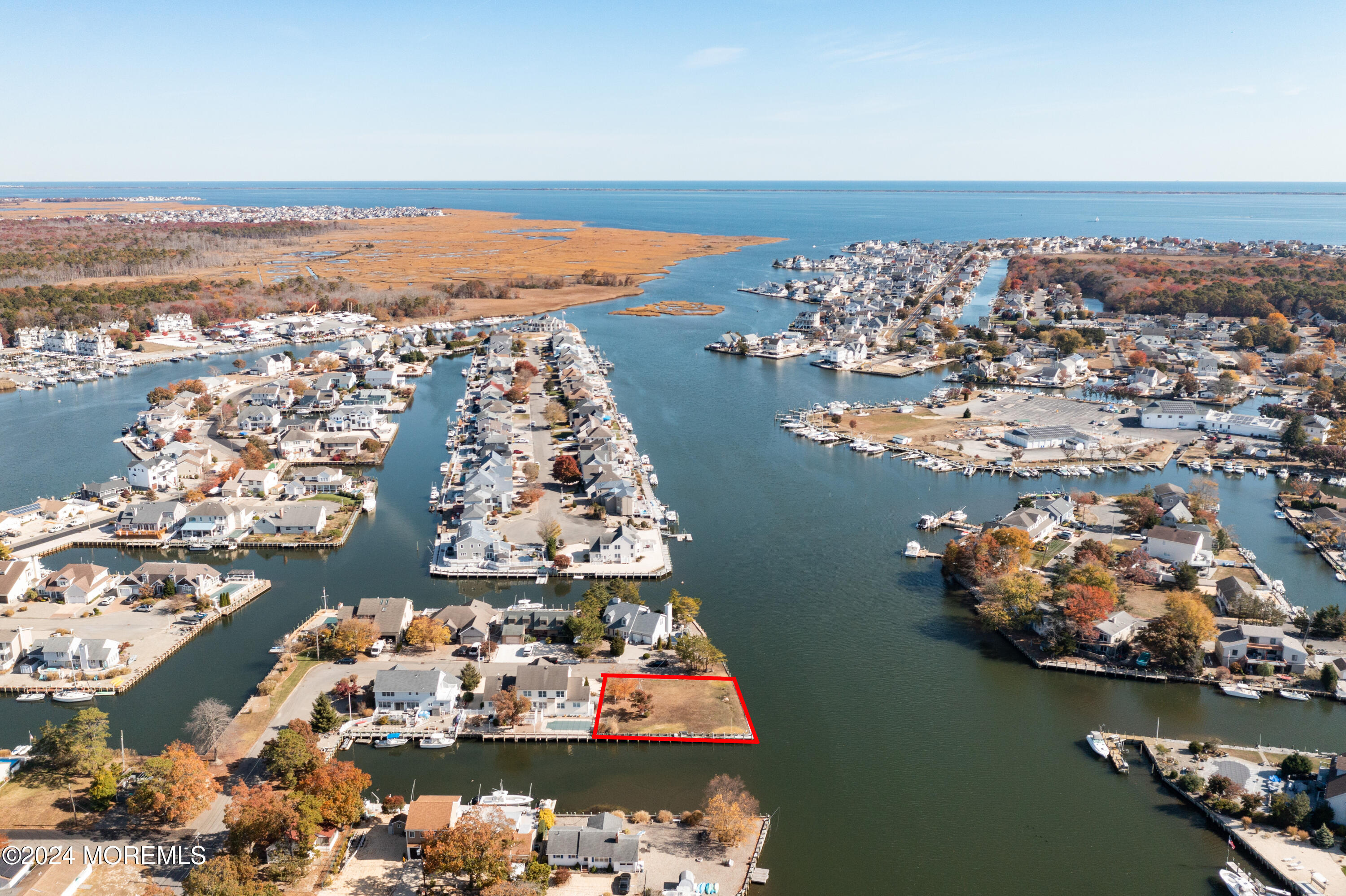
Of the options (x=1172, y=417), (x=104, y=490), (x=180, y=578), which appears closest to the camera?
(x=180, y=578)

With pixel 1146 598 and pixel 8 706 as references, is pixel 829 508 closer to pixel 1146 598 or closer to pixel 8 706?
pixel 1146 598

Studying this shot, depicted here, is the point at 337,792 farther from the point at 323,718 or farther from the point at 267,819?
the point at 323,718

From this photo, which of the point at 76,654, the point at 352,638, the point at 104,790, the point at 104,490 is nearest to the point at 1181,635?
the point at 352,638

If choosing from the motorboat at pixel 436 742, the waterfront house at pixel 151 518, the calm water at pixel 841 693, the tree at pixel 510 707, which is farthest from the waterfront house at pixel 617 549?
the waterfront house at pixel 151 518

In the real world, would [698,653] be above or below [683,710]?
above

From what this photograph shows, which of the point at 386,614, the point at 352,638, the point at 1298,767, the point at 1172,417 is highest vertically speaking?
the point at 1172,417

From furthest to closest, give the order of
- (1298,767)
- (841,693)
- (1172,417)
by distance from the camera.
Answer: (1172,417), (841,693), (1298,767)

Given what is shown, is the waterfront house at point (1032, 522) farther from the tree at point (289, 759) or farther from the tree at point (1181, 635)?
the tree at point (289, 759)
